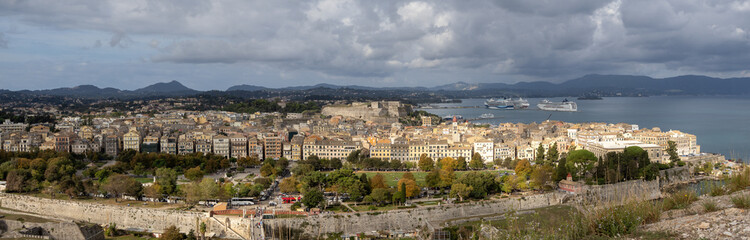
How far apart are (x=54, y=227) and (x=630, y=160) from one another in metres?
19.8

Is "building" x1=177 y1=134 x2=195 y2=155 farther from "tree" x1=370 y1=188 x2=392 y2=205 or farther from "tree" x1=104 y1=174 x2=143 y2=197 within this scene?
"tree" x1=370 y1=188 x2=392 y2=205

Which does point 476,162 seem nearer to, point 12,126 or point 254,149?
point 254,149

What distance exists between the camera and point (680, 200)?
19.0ft


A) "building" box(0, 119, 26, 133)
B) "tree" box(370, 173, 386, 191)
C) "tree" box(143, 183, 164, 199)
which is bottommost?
"tree" box(143, 183, 164, 199)

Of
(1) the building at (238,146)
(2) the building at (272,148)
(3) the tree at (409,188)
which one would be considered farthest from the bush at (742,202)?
(1) the building at (238,146)

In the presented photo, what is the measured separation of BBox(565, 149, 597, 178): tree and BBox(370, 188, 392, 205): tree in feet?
27.7

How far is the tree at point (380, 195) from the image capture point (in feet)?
55.9

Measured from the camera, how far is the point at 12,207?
1816 centimetres

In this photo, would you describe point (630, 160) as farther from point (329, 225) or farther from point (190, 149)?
point (190, 149)

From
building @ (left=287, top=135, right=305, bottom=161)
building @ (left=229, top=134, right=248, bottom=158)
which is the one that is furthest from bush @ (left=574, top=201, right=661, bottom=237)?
building @ (left=229, top=134, right=248, bottom=158)

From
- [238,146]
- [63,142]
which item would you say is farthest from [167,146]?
[63,142]

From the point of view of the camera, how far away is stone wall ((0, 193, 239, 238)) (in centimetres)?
1544

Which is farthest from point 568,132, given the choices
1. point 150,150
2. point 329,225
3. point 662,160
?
point 150,150

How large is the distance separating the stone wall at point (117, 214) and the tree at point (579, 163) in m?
13.9
